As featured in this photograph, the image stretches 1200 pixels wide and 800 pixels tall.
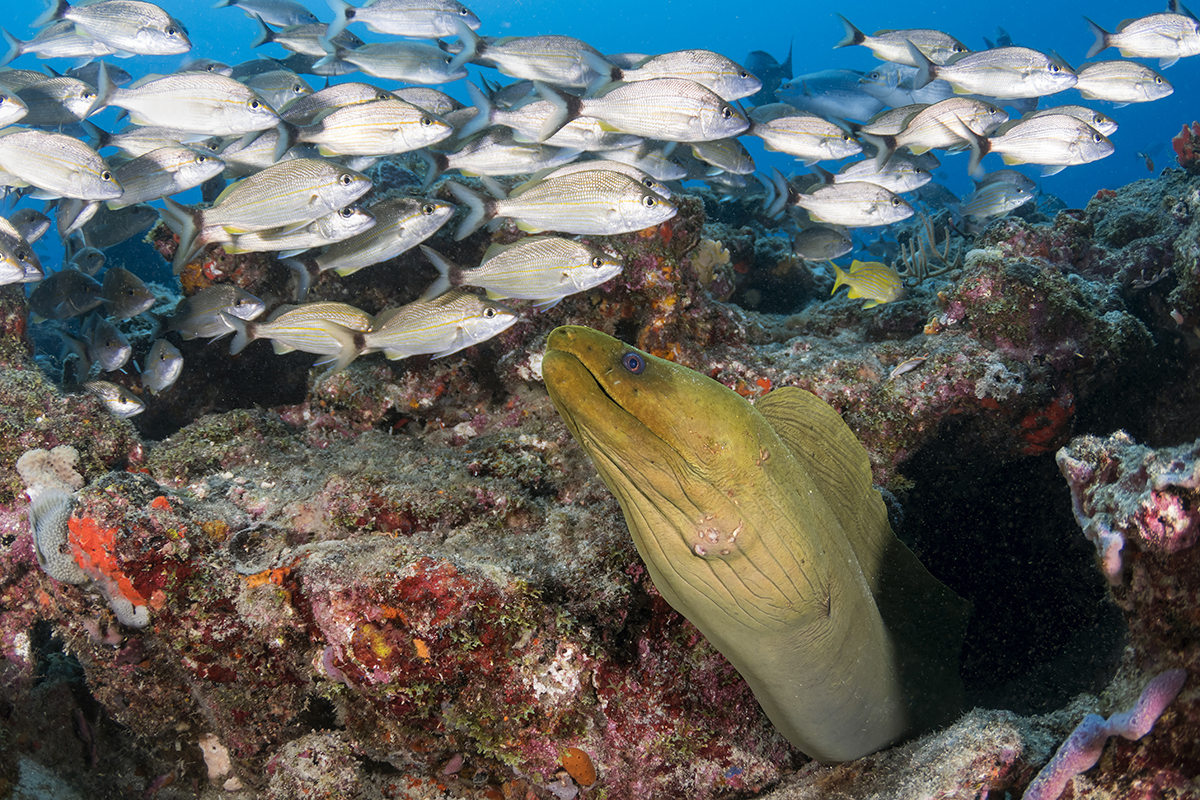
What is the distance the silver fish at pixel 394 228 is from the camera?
4172mm

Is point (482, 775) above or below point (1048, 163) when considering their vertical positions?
below

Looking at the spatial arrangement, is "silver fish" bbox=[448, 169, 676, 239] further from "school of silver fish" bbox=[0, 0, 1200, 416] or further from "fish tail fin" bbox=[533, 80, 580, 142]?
"fish tail fin" bbox=[533, 80, 580, 142]

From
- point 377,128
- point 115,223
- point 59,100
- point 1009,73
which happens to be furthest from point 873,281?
point 115,223

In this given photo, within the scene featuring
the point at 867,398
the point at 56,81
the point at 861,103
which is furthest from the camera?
the point at 861,103

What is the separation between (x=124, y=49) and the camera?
17.0 ft

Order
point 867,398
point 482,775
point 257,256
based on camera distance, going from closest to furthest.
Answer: point 482,775 → point 867,398 → point 257,256

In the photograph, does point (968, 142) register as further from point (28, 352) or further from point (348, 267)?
point (28, 352)

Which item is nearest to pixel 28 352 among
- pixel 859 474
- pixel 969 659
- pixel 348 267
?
pixel 348 267

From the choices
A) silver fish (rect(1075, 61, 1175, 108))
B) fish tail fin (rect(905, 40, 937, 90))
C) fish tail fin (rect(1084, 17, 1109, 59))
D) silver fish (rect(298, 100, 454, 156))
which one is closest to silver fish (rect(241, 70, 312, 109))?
silver fish (rect(298, 100, 454, 156))

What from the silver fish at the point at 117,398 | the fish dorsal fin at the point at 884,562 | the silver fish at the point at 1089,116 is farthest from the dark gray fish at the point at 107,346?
the silver fish at the point at 1089,116

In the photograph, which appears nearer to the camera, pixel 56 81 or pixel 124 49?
pixel 56 81

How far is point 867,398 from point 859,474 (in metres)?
1.64

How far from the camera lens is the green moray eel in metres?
1.79

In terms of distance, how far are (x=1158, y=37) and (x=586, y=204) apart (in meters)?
5.72
